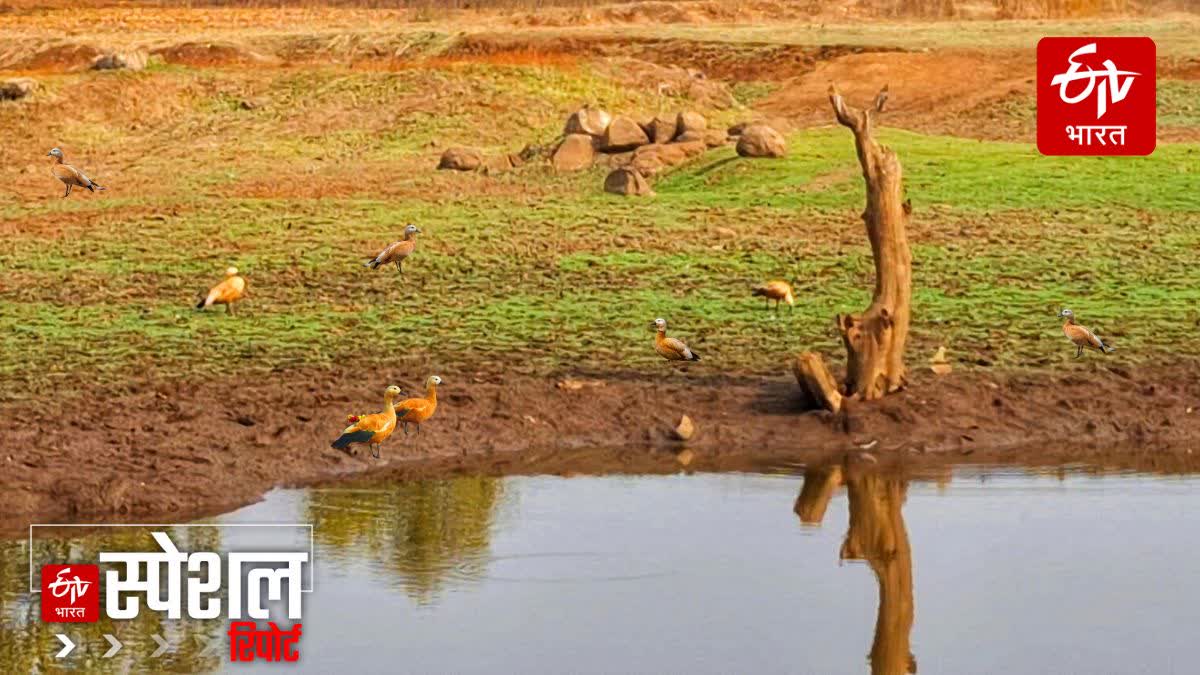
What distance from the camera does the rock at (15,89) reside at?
101ft

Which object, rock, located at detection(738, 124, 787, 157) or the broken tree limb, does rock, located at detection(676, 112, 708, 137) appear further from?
the broken tree limb

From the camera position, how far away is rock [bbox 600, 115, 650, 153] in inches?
983

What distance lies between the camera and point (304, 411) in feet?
43.0

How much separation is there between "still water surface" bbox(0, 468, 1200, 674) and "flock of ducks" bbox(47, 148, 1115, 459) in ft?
1.47

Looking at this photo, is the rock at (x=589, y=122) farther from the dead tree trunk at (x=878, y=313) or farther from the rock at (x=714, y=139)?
the dead tree trunk at (x=878, y=313)

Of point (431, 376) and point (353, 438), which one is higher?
point (431, 376)

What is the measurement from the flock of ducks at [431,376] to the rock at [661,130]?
5.96m

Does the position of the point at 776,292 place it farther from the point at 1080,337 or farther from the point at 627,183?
the point at 627,183

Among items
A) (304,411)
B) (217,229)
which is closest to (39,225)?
(217,229)

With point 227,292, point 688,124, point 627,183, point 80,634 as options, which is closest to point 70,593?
point 80,634

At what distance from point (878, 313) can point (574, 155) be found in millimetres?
11736

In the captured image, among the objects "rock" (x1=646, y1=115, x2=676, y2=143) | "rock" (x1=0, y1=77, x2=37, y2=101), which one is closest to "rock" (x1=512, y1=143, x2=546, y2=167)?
"rock" (x1=646, y1=115, x2=676, y2=143)

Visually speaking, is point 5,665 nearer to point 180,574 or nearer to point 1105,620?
point 180,574

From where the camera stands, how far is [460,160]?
25016 millimetres
